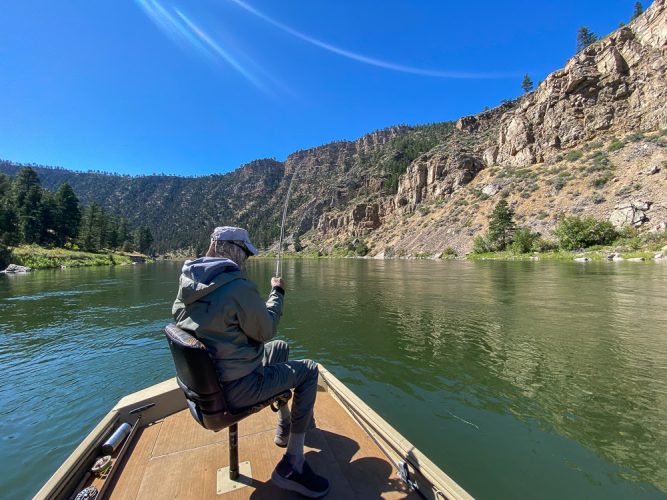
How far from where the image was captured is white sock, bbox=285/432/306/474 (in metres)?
3.15

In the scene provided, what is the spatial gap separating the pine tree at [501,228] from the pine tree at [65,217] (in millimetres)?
95731

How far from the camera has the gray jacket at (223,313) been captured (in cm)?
267

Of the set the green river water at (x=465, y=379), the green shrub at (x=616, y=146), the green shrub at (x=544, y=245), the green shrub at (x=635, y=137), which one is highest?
the green shrub at (x=635, y=137)

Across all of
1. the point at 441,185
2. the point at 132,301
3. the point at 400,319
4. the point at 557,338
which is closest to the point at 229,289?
the point at 557,338

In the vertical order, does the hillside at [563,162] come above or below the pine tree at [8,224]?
above

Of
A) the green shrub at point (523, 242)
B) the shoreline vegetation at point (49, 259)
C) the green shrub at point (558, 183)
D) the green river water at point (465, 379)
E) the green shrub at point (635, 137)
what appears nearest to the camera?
the green river water at point (465, 379)

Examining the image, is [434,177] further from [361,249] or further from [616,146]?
[616,146]

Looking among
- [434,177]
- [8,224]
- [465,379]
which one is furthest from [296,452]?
[434,177]

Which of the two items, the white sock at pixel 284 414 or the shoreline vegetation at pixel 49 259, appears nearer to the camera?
the white sock at pixel 284 414

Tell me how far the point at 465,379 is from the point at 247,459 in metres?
5.66

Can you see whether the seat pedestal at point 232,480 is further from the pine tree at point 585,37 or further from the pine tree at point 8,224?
the pine tree at point 585,37

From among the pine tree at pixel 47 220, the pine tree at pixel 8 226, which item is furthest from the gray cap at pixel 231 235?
the pine tree at pixel 47 220

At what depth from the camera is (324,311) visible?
16.5m

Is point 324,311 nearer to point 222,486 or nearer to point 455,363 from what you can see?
point 455,363
